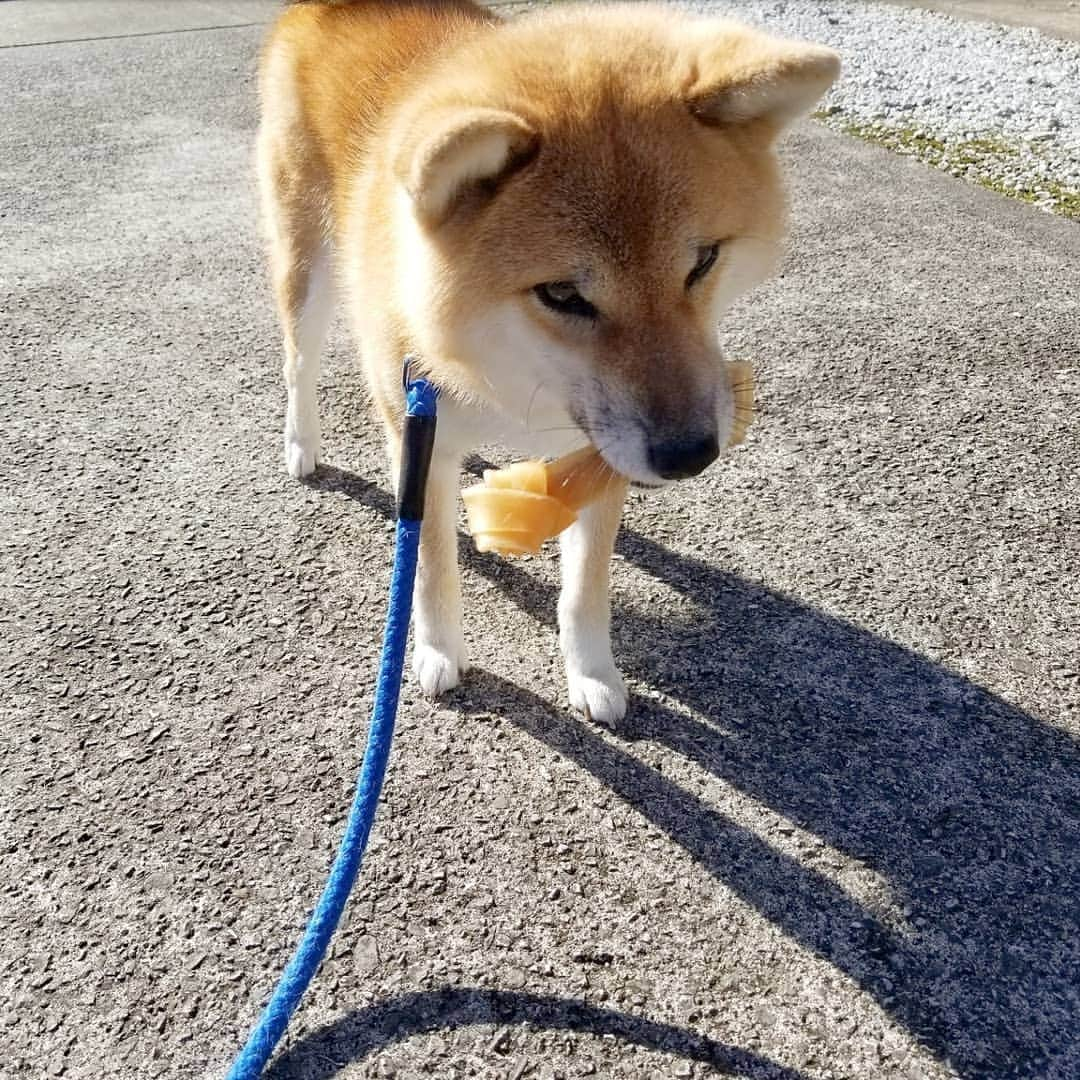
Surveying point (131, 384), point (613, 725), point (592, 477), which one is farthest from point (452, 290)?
point (131, 384)

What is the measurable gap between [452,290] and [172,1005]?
1.38 meters

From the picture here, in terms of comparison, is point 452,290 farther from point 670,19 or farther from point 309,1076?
point 309,1076

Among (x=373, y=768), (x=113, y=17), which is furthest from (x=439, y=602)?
(x=113, y=17)

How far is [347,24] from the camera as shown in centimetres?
281

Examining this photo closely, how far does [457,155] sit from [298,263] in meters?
1.43

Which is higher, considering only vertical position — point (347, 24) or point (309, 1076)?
point (347, 24)

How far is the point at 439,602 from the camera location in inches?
93.0

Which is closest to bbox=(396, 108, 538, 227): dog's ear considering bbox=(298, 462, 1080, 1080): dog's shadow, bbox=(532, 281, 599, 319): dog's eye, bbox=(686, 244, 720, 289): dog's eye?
bbox=(532, 281, 599, 319): dog's eye

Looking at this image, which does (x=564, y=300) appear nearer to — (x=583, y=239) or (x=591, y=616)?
(x=583, y=239)

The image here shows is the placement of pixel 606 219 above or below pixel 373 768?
above

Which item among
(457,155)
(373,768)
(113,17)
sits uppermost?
(457,155)

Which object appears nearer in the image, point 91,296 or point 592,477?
point 592,477

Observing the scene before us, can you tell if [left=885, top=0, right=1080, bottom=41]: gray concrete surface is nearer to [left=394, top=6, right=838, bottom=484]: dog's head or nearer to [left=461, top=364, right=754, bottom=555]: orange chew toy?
[left=394, top=6, right=838, bottom=484]: dog's head

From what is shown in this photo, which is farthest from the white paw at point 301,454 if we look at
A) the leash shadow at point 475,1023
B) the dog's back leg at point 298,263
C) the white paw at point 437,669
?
the leash shadow at point 475,1023
